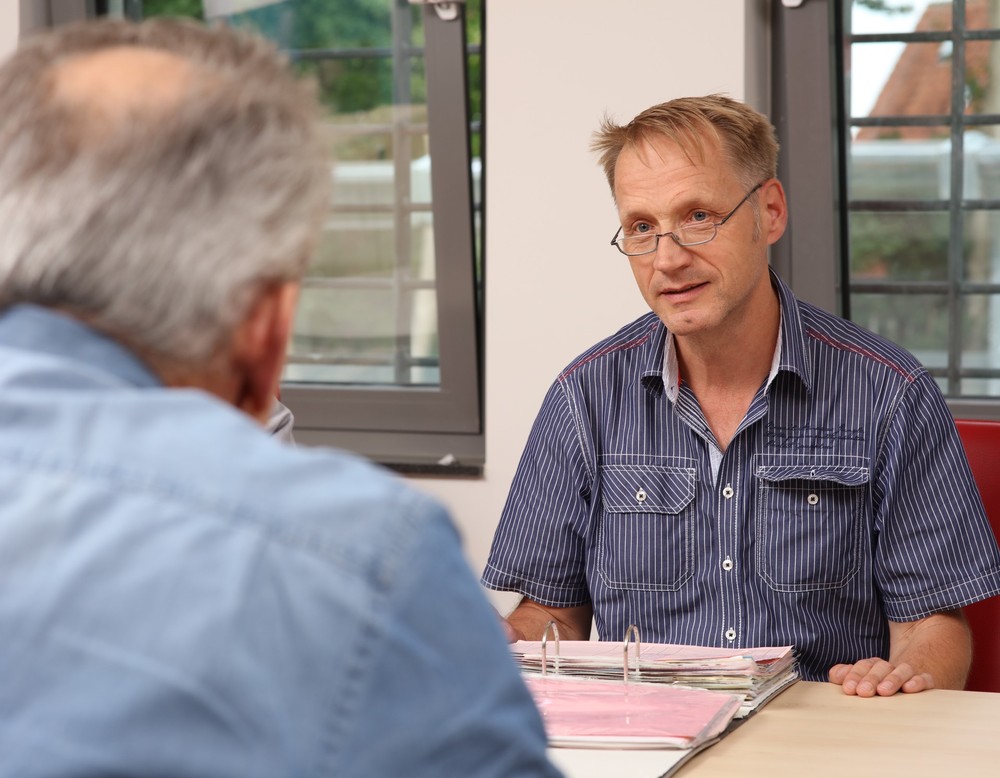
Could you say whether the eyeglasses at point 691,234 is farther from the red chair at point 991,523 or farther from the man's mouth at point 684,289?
the red chair at point 991,523

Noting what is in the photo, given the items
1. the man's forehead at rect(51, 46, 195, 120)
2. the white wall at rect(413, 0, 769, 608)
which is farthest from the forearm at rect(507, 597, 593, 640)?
the man's forehead at rect(51, 46, 195, 120)

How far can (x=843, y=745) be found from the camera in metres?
Result: 1.27

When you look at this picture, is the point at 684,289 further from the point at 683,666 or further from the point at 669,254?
the point at 683,666

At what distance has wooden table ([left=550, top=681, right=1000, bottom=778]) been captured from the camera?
1201 millimetres

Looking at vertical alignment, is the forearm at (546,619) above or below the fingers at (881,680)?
below

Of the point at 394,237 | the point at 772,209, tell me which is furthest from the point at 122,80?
the point at 394,237

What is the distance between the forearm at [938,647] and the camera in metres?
1.67

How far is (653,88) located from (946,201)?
657 millimetres

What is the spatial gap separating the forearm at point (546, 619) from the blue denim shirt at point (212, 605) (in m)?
1.28

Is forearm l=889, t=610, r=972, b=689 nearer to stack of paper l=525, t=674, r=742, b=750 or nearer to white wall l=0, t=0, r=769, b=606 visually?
stack of paper l=525, t=674, r=742, b=750

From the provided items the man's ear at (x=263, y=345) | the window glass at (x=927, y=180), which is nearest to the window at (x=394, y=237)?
the window glass at (x=927, y=180)

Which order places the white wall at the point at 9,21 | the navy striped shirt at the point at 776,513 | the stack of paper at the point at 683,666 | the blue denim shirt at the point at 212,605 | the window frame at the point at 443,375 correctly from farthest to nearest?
the white wall at the point at 9,21
the window frame at the point at 443,375
the navy striped shirt at the point at 776,513
the stack of paper at the point at 683,666
the blue denim shirt at the point at 212,605

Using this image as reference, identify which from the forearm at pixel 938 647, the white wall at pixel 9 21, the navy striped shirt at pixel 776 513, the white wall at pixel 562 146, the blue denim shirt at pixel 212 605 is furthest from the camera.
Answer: the white wall at pixel 9 21

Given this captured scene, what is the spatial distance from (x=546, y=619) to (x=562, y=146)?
1.13 metres
